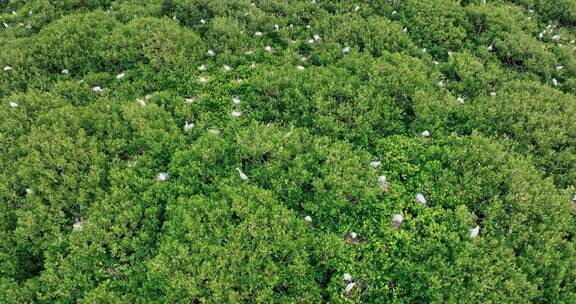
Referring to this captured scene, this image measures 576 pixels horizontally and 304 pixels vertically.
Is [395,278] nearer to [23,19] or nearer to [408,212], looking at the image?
[408,212]

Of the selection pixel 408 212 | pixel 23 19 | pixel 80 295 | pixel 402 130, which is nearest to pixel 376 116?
pixel 402 130

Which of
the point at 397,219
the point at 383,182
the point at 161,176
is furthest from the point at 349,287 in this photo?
the point at 161,176

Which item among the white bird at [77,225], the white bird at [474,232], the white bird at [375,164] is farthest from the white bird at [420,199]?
the white bird at [77,225]

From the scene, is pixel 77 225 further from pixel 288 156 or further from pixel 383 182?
pixel 383 182

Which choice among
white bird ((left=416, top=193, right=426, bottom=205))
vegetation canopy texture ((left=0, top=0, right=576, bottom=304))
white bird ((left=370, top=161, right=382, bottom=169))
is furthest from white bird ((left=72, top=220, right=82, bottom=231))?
white bird ((left=416, top=193, right=426, bottom=205))

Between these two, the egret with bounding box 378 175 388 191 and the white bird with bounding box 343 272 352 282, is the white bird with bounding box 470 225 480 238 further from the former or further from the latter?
the white bird with bounding box 343 272 352 282

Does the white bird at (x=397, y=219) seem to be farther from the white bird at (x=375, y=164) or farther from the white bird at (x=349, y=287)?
the white bird at (x=349, y=287)
